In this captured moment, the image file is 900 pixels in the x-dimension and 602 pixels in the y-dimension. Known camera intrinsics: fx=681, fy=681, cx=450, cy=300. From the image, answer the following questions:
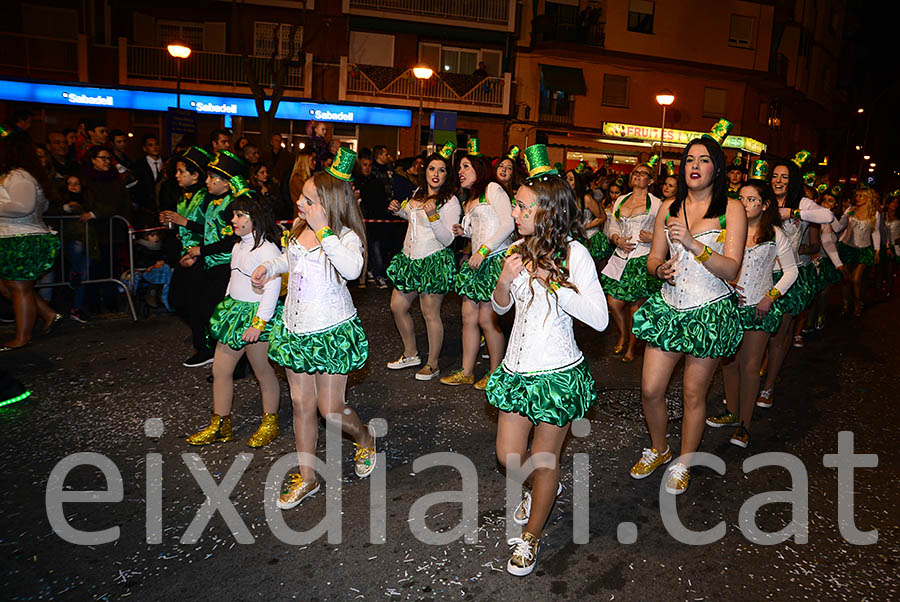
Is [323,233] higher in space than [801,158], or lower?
lower

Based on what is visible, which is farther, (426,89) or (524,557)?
(426,89)

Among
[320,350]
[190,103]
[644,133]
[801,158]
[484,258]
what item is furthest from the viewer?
[644,133]

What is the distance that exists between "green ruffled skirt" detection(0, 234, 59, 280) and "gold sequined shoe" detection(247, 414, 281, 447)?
12.0 feet

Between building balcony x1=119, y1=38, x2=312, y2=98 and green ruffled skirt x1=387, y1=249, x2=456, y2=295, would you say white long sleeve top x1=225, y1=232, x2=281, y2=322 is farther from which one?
building balcony x1=119, y1=38, x2=312, y2=98

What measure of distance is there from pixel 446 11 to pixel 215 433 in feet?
82.3

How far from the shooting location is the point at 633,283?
7.48 meters

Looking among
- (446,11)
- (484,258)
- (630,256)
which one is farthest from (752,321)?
(446,11)

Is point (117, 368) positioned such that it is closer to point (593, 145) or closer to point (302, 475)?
point (302, 475)

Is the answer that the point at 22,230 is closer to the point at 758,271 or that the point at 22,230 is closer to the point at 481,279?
the point at 481,279

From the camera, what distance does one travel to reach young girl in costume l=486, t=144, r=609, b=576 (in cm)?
331

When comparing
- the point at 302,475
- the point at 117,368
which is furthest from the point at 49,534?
the point at 117,368

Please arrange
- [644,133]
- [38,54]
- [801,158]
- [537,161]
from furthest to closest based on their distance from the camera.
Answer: [644,133], [38,54], [801,158], [537,161]

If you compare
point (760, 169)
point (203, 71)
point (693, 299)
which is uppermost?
point (203, 71)

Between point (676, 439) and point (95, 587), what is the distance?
4172 mm
